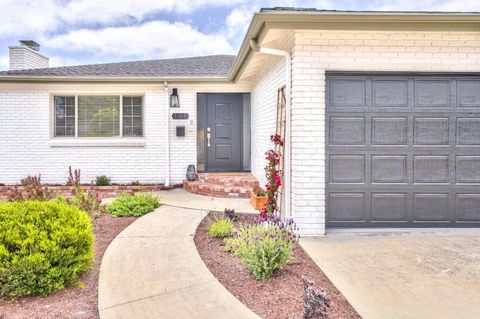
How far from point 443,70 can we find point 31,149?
880 centimetres

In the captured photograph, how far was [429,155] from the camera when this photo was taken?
17.5 feet

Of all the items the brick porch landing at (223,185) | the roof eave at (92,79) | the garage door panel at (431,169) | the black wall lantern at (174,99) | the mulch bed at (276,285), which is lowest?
the mulch bed at (276,285)

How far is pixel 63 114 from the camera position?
9.65 m

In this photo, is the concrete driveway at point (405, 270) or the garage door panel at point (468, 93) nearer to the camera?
the concrete driveway at point (405, 270)

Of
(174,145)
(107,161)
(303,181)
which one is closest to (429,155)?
(303,181)

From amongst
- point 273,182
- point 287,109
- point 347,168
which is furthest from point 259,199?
point 287,109

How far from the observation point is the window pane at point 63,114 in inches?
379

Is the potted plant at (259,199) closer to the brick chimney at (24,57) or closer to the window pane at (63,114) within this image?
the window pane at (63,114)

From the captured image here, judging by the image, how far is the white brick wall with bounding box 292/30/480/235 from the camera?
198 inches

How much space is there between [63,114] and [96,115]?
0.80 metres

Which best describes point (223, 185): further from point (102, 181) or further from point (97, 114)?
point (97, 114)

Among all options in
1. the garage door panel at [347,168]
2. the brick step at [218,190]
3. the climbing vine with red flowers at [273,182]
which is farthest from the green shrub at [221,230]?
the brick step at [218,190]

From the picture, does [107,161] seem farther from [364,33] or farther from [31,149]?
[364,33]

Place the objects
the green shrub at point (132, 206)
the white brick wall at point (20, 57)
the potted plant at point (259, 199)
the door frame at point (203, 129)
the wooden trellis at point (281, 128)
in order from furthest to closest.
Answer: the white brick wall at point (20, 57), the door frame at point (203, 129), the potted plant at point (259, 199), the green shrub at point (132, 206), the wooden trellis at point (281, 128)
